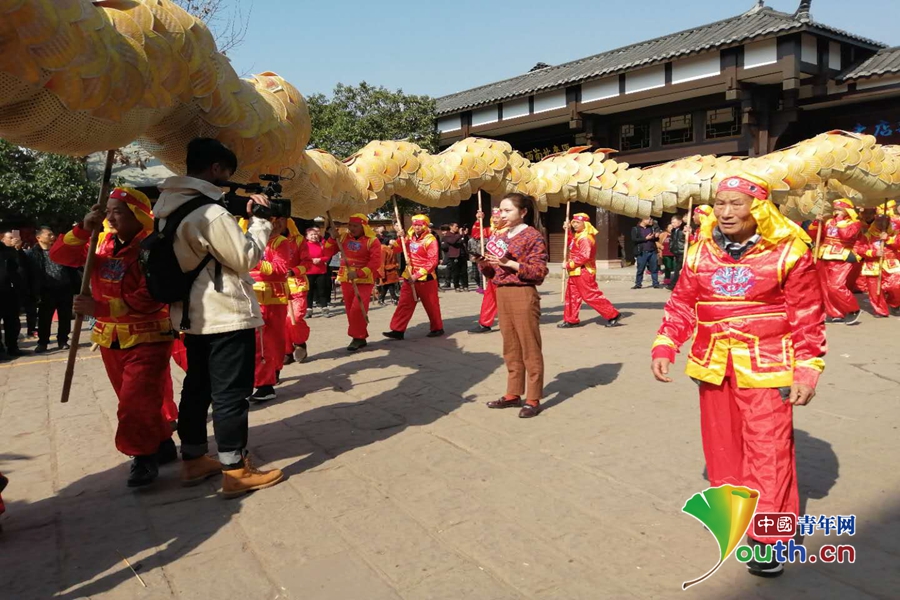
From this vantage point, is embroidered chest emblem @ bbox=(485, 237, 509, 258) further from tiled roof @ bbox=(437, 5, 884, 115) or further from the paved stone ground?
tiled roof @ bbox=(437, 5, 884, 115)

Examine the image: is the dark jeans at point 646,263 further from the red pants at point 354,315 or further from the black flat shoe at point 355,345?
the black flat shoe at point 355,345

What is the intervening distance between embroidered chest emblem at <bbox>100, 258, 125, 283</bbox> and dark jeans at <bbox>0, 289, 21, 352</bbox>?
6.26m

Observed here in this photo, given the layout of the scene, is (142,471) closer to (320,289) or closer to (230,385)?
(230,385)

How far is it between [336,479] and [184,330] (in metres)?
1.16

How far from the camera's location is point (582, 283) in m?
9.41

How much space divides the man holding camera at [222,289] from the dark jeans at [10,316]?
271 inches

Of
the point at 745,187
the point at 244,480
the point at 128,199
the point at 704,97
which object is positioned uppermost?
the point at 704,97

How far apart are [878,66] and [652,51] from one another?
17.2ft

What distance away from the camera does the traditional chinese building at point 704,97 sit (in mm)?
14086

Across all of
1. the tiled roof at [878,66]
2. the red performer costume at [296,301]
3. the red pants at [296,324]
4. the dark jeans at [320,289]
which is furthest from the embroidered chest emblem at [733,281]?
the tiled roof at [878,66]

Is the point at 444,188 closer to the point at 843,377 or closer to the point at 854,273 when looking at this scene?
the point at 843,377

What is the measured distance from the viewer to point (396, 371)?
22.3 feet

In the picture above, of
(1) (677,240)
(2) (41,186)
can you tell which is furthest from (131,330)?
(1) (677,240)

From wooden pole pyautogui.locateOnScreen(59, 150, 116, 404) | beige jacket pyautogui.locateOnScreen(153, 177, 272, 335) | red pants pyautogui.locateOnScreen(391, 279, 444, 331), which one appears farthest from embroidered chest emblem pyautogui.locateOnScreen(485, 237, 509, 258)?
red pants pyautogui.locateOnScreen(391, 279, 444, 331)
